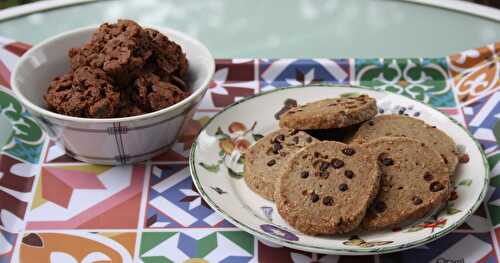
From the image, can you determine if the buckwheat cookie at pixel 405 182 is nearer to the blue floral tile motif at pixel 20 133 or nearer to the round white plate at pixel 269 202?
the round white plate at pixel 269 202

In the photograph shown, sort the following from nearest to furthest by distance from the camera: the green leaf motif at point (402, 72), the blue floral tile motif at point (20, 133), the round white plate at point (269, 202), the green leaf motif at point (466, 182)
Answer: the round white plate at point (269, 202) → the green leaf motif at point (466, 182) → the blue floral tile motif at point (20, 133) → the green leaf motif at point (402, 72)

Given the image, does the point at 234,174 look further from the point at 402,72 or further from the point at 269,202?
the point at 402,72

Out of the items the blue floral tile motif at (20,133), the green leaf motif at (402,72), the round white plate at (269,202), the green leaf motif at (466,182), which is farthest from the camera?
the green leaf motif at (402,72)

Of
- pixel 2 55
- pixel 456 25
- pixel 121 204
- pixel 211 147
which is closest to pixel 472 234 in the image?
pixel 211 147

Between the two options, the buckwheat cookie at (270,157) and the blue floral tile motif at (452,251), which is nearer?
the blue floral tile motif at (452,251)

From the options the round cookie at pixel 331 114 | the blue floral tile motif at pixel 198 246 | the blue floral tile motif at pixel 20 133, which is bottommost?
the blue floral tile motif at pixel 198 246

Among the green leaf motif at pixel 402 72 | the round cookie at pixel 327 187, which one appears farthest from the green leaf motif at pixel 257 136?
the green leaf motif at pixel 402 72

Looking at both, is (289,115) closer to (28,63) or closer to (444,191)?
(444,191)

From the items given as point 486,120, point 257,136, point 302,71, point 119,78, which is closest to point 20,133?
point 119,78
